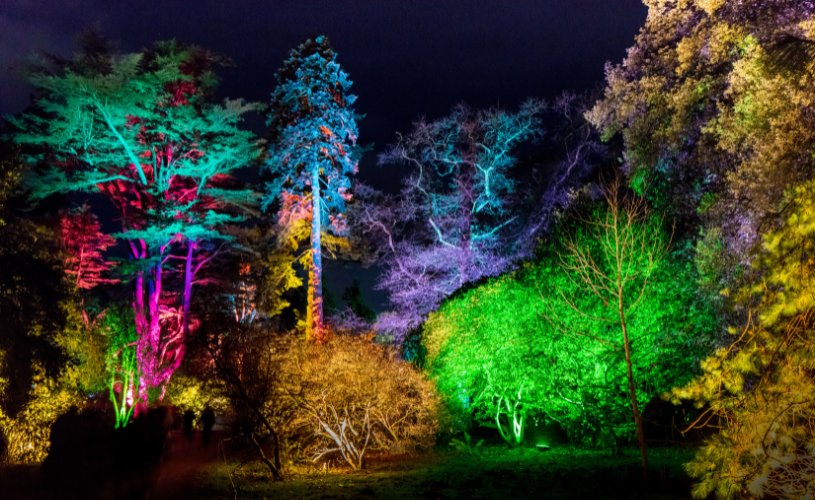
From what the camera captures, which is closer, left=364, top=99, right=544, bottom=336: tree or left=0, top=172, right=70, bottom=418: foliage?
left=0, top=172, right=70, bottom=418: foliage

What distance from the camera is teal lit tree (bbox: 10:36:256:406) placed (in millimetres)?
19953

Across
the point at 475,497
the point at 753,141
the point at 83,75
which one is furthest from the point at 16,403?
the point at 753,141

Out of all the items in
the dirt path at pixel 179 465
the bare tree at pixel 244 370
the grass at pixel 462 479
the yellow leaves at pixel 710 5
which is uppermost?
the yellow leaves at pixel 710 5

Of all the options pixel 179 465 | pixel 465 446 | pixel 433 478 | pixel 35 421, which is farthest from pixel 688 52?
pixel 35 421

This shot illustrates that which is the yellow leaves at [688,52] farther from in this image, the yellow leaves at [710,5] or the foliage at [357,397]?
the foliage at [357,397]

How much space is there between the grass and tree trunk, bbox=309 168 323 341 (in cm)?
861

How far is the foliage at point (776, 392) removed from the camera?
5062mm

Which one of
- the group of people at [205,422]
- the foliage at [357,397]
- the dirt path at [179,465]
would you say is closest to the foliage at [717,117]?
the foliage at [357,397]

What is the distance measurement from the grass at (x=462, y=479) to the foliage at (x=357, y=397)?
0.49 metres

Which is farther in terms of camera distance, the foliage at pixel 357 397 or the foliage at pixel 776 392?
the foliage at pixel 357 397

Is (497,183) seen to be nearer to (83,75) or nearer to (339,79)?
(339,79)

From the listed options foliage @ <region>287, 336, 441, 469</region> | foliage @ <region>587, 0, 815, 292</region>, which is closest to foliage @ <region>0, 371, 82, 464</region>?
foliage @ <region>287, 336, 441, 469</region>

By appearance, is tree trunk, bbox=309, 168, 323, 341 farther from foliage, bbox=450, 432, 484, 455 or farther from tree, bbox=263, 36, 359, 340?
foliage, bbox=450, 432, 484, 455

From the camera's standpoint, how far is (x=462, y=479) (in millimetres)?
9945
